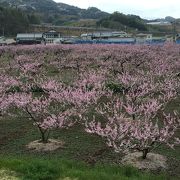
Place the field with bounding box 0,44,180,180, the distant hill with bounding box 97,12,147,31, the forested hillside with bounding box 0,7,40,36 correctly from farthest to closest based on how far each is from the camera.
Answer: the distant hill with bounding box 97,12,147,31, the forested hillside with bounding box 0,7,40,36, the field with bounding box 0,44,180,180

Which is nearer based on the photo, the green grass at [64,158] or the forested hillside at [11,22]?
the green grass at [64,158]

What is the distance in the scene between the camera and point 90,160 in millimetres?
10180

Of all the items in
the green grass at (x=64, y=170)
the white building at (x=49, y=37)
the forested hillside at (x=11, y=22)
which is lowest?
the white building at (x=49, y=37)

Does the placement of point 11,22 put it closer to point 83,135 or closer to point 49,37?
point 49,37

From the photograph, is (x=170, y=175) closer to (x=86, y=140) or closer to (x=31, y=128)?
(x=86, y=140)

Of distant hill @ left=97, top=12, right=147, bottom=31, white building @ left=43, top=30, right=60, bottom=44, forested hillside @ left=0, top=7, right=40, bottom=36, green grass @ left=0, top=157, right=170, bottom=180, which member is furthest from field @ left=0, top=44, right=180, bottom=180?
distant hill @ left=97, top=12, right=147, bottom=31

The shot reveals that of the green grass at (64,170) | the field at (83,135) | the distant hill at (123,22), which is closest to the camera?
the green grass at (64,170)

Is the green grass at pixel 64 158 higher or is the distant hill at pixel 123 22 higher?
the distant hill at pixel 123 22

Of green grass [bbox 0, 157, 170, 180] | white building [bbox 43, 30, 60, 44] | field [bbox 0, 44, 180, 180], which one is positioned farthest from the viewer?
white building [bbox 43, 30, 60, 44]

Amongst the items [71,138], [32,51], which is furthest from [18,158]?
[32,51]

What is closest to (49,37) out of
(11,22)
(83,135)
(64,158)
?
(11,22)

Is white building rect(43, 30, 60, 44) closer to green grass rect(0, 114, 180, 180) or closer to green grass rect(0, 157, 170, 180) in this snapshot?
green grass rect(0, 114, 180, 180)

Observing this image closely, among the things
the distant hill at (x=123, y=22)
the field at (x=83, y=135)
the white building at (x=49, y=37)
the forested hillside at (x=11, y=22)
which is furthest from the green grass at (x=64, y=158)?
the distant hill at (x=123, y=22)

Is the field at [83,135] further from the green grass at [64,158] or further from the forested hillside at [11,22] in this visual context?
the forested hillside at [11,22]
